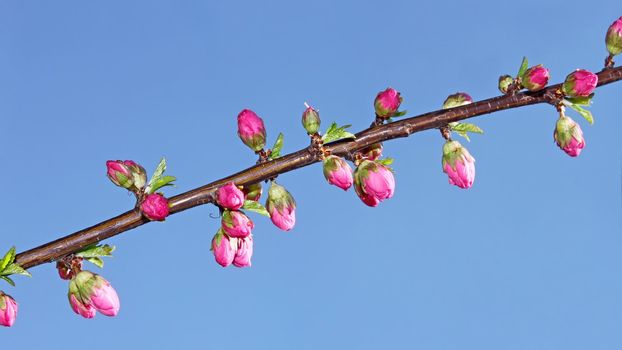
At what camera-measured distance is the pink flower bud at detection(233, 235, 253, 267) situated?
13.0ft

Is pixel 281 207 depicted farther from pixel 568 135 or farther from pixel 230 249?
pixel 568 135

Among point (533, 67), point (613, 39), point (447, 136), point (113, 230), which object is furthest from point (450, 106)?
point (113, 230)

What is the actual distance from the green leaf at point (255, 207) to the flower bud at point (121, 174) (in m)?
0.63

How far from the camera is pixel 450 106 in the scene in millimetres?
3902

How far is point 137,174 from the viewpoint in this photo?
3.66 metres

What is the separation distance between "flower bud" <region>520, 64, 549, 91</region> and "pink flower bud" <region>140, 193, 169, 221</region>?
2.06 meters

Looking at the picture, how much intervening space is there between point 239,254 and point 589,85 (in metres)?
2.19

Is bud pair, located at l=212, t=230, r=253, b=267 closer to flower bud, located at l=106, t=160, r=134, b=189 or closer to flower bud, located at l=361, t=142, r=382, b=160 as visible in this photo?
flower bud, located at l=106, t=160, r=134, b=189

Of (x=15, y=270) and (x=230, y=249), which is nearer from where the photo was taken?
(x=15, y=270)

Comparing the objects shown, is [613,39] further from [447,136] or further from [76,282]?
[76,282]

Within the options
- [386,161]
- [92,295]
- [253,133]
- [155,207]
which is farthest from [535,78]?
[92,295]

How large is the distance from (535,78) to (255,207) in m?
1.69

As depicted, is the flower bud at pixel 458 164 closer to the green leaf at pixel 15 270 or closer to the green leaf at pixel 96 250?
the green leaf at pixel 96 250

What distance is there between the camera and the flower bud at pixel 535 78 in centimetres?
363
